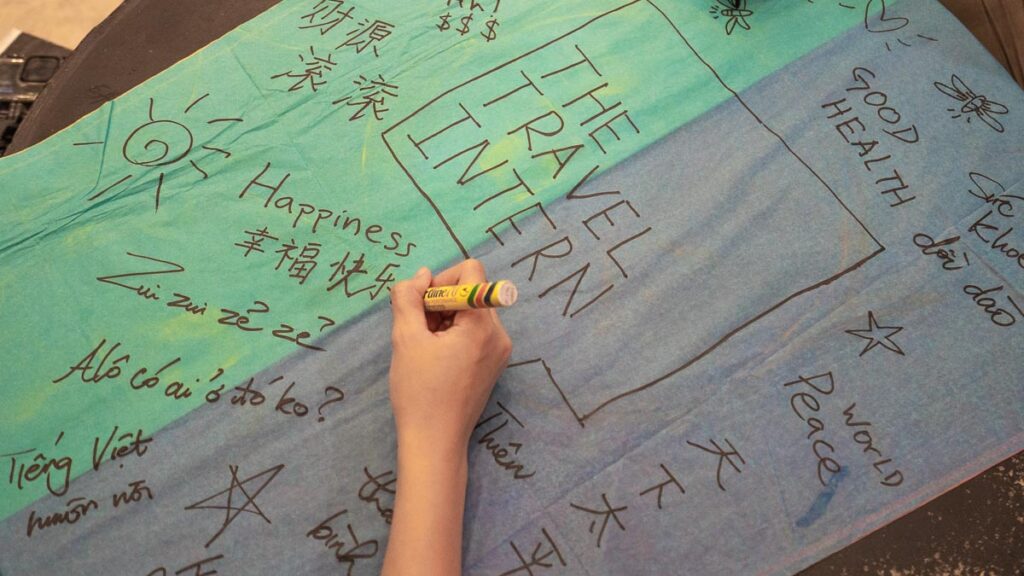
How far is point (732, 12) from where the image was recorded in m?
1.02

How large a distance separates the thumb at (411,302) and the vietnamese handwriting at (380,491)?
0.54ft

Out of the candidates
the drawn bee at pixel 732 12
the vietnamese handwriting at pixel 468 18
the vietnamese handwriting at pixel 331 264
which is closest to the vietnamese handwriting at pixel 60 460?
the vietnamese handwriting at pixel 331 264

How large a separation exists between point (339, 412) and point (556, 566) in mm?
293

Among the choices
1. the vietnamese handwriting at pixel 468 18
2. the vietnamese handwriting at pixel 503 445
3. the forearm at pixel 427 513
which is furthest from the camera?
the vietnamese handwriting at pixel 468 18

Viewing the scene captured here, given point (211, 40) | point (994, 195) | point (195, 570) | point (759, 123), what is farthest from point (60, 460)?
point (994, 195)

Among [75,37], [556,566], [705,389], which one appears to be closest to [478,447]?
[556,566]

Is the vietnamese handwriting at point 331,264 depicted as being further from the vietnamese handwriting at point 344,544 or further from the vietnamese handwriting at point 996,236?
the vietnamese handwriting at point 996,236

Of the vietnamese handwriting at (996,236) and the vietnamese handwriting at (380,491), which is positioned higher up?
the vietnamese handwriting at (380,491)

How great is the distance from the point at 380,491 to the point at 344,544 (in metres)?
0.06

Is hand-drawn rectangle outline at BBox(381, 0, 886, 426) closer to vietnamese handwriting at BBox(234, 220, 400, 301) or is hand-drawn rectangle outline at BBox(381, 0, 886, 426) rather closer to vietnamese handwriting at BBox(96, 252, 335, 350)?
vietnamese handwriting at BBox(234, 220, 400, 301)

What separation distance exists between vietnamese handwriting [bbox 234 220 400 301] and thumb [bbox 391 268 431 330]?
3.1 inches

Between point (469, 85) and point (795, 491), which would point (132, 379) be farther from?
point (795, 491)

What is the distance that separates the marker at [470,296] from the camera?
65 cm

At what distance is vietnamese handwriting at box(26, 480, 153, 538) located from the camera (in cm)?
73
